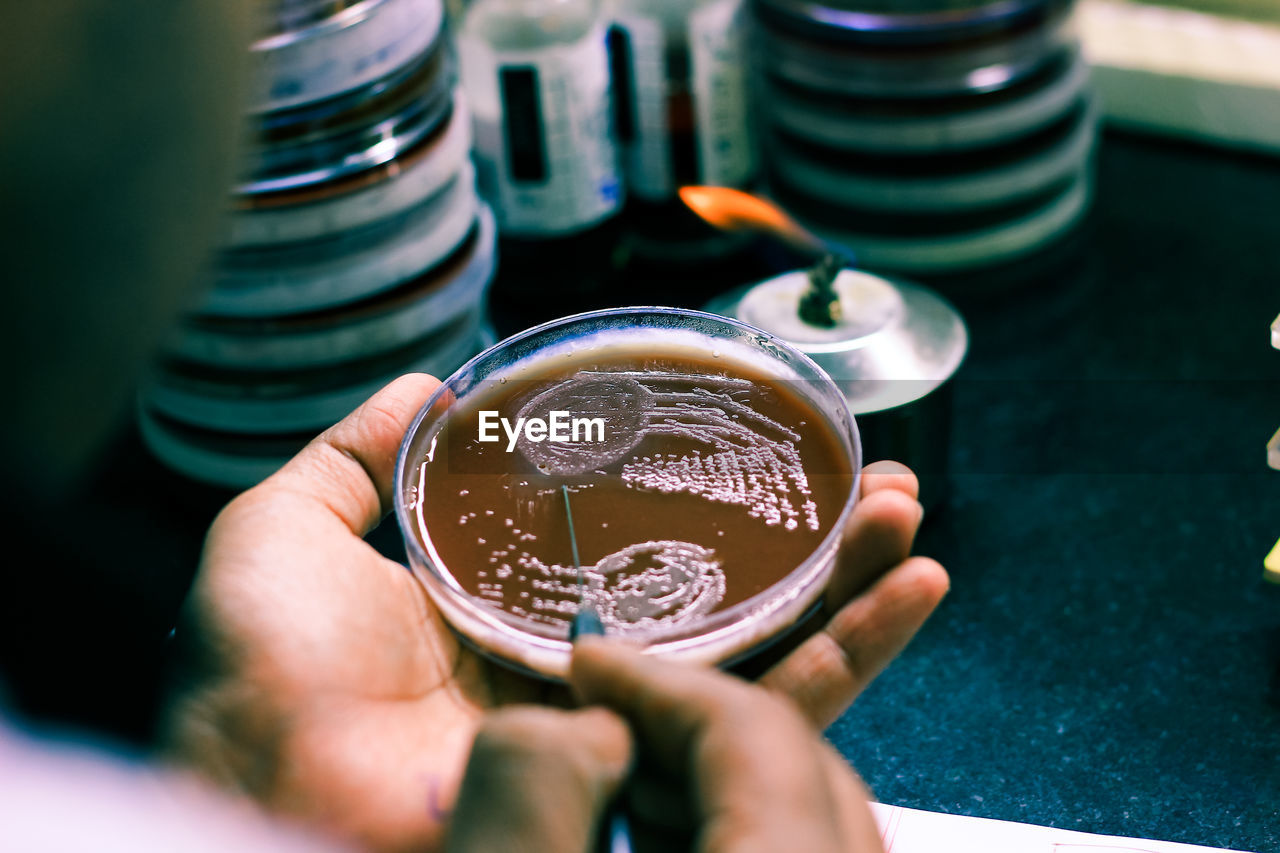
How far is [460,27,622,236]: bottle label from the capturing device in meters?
1.18

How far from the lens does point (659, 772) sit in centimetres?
61

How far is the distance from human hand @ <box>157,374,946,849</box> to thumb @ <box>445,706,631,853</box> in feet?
0.43

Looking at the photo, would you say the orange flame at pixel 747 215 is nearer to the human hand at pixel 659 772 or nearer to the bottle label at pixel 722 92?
the bottle label at pixel 722 92

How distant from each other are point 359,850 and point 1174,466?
0.86 m

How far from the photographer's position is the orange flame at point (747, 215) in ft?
3.60

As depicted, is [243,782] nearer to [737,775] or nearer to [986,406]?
[737,775]

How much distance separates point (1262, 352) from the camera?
125 cm

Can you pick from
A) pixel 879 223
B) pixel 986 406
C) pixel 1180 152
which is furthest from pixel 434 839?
pixel 1180 152

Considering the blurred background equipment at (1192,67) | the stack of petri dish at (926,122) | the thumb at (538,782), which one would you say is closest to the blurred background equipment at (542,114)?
the stack of petri dish at (926,122)

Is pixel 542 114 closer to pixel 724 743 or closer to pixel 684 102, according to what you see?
pixel 684 102

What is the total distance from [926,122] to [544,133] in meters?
0.42

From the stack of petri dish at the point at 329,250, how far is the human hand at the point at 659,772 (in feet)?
1.78

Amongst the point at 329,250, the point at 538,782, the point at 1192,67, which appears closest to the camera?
the point at 538,782

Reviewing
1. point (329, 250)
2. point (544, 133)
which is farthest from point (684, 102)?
point (329, 250)
